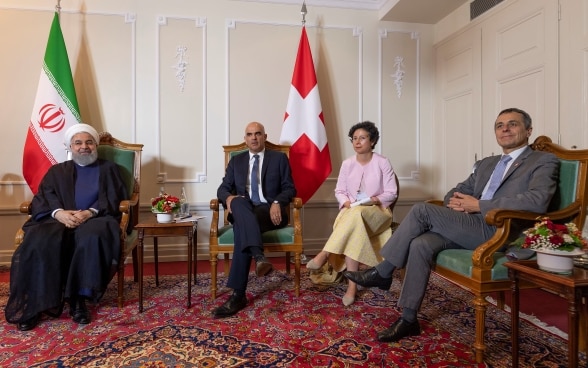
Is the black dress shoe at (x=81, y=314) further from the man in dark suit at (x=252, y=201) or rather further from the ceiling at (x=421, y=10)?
the ceiling at (x=421, y=10)

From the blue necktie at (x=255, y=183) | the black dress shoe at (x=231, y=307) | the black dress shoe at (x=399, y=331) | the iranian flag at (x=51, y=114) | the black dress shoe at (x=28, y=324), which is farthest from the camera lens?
the iranian flag at (x=51, y=114)

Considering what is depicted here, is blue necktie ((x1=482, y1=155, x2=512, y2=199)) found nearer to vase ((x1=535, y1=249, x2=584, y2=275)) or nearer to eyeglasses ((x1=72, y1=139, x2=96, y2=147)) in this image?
vase ((x1=535, y1=249, x2=584, y2=275))

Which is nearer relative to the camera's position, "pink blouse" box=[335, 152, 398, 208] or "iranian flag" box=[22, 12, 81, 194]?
"pink blouse" box=[335, 152, 398, 208]

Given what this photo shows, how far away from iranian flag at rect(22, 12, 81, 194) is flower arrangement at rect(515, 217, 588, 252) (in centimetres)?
365

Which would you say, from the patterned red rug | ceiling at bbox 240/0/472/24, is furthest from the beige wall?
the patterned red rug

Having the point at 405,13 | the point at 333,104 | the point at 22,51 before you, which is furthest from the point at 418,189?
the point at 22,51

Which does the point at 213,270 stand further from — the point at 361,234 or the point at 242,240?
the point at 361,234

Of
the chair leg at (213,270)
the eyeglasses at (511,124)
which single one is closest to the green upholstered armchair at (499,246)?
the eyeglasses at (511,124)

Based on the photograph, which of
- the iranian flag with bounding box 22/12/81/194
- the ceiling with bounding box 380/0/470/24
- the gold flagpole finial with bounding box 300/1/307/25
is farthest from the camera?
the gold flagpole finial with bounding box 300/1/307/25

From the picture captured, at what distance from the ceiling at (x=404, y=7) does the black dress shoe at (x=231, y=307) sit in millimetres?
3085

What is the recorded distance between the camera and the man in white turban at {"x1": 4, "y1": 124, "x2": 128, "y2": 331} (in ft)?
7.30

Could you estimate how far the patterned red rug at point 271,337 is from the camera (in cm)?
180

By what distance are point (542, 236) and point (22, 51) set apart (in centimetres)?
444

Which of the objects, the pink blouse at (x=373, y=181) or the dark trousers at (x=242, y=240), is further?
the pink blouse at (x=373, y=181)
